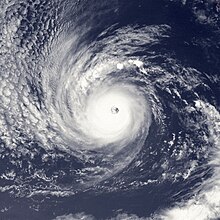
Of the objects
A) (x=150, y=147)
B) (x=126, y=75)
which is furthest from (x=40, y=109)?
(x=150, y=147)

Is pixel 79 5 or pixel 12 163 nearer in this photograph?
pixel 79 5

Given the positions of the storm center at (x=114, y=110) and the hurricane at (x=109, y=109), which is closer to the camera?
the hurricane at (x=109, y=109)

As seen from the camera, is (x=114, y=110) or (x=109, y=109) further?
(x=114, y=110)

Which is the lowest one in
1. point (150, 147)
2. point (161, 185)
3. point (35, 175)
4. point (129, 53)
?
point (161, 185)

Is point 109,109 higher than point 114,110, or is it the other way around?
point 109,109

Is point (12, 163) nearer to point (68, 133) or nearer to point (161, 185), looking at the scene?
point (68, 133)

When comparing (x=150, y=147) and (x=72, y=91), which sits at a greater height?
(x=72, y=91)

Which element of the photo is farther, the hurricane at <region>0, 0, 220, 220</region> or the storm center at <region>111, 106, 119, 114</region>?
the storm center at <region>111, 106, 119, 114</region>
